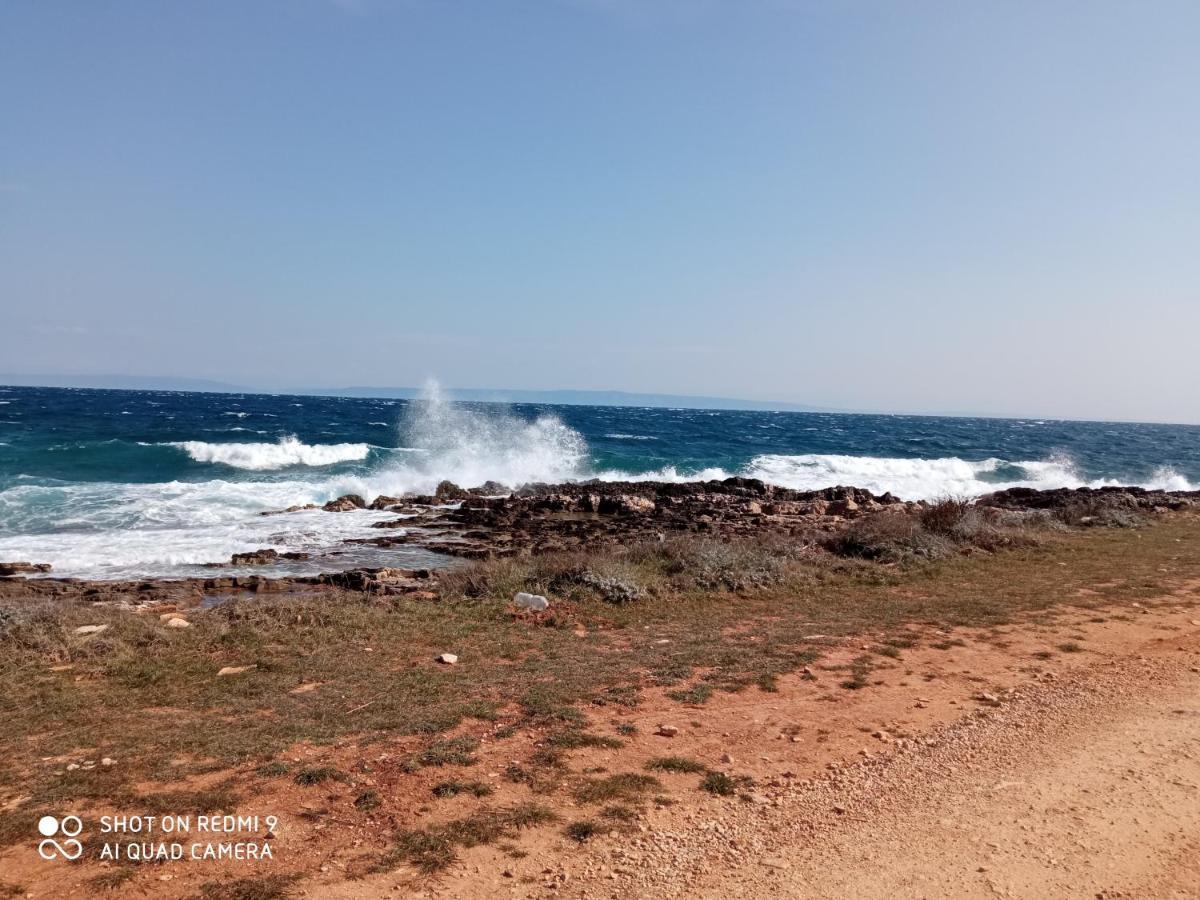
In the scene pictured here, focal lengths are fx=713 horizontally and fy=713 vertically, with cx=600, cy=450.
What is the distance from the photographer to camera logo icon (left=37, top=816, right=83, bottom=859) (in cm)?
398

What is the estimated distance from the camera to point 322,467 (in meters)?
36.1

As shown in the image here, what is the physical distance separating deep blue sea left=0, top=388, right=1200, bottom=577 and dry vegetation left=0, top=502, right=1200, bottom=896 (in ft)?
21.5

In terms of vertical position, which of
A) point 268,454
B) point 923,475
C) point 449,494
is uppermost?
point 268,454

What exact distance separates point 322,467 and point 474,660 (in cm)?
3092

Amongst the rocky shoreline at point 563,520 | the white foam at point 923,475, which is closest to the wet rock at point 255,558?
the rocky shoreline at point 563,520

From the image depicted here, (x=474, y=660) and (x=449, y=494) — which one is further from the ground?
(x=474, y=660)

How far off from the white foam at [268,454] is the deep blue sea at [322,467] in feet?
0.46

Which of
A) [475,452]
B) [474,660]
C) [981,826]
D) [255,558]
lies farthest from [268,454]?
[981,826]

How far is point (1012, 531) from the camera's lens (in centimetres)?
1593

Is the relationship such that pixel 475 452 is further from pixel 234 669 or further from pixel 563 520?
pixel 234 669

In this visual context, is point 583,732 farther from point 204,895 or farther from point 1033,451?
point 1033,451

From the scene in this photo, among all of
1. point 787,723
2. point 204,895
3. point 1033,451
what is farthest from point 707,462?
point 204,895

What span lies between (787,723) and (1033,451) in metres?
57.7

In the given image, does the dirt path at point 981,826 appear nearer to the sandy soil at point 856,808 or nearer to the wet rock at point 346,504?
the sandy soil at point 856,808
